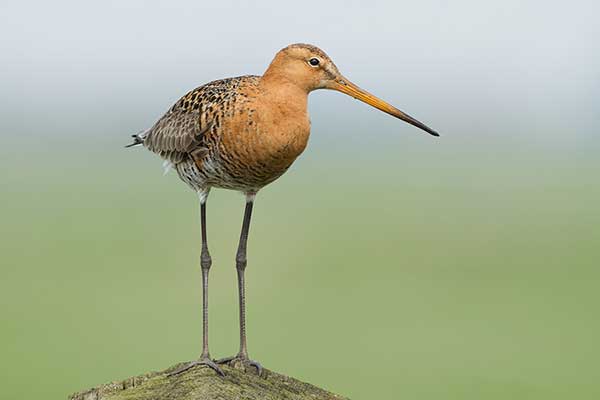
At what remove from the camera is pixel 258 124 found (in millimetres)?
8523

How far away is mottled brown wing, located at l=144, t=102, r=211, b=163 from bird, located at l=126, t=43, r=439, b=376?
2cm

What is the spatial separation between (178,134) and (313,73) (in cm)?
160

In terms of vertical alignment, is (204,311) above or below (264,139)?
below

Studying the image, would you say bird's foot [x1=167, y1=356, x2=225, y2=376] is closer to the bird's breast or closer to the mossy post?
the mossy post

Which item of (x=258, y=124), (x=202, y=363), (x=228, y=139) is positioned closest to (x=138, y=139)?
(x=228, y=139)

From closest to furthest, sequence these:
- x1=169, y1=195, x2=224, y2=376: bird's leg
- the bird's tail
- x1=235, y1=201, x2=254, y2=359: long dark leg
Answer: x1=169, y1=195, x2=224, y2=376: bird's leg
x1=235, y1=201, x2=254, y2=359: long dark leg
the bird's tail

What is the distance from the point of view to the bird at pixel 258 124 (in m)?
8.50

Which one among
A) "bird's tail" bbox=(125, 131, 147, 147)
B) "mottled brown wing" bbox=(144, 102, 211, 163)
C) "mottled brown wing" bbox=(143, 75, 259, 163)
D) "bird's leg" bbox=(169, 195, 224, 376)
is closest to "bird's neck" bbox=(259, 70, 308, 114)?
"mottled brown wing" bbox=(143, 75, 259, 163)

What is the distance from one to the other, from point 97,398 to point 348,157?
6543 inches

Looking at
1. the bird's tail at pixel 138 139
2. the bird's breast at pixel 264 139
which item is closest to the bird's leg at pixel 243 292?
the bird's breast at pixel 264 139

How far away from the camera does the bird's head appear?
8.52 meters

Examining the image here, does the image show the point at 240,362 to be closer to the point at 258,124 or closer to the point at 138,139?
the point at 258,124

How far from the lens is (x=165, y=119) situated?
9.93 m

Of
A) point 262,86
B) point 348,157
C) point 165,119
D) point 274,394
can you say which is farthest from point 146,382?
point 348,157
